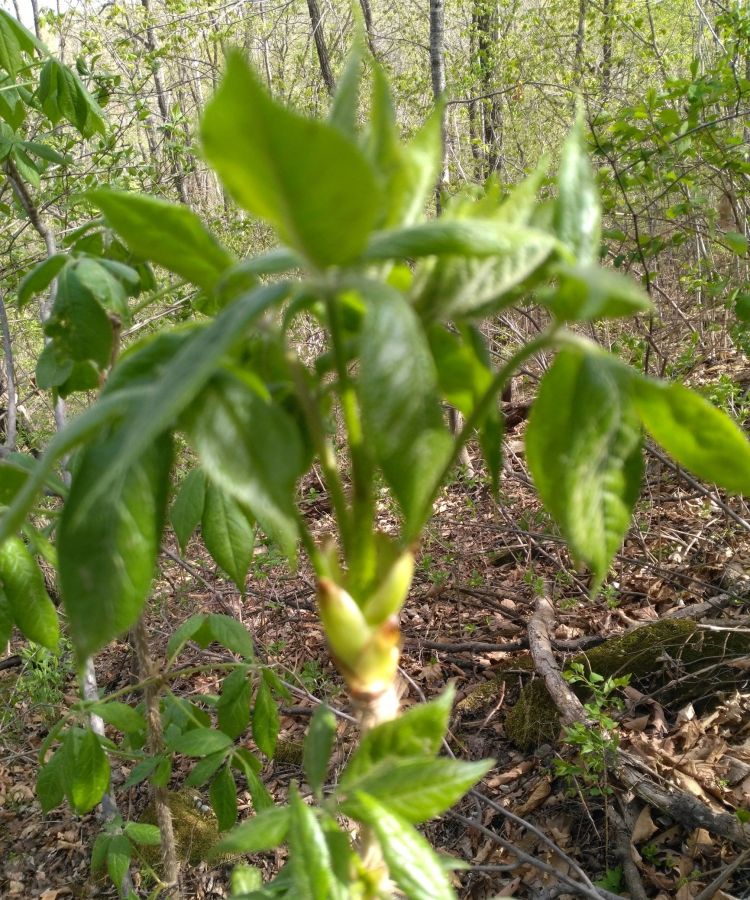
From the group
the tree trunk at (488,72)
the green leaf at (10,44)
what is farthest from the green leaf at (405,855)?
the tree trunk at (488,72)

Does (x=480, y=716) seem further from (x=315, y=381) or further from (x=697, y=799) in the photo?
(x=315, y=381)

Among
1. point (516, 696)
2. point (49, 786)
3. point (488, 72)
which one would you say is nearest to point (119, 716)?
point (49, 786)

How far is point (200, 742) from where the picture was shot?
1.69 meters

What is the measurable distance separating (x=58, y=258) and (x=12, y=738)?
12.2 feet

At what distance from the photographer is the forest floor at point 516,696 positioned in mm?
2342

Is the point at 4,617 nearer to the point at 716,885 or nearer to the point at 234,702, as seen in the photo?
the point at 234,702

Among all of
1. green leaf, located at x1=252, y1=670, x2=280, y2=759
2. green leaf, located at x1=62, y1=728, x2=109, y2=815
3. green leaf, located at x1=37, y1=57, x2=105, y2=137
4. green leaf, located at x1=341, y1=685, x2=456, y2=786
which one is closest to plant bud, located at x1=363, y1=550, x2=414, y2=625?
green leaf, located at x1=341, y1=685, x2=456, y2=786

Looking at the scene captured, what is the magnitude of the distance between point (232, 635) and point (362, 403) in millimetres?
1371

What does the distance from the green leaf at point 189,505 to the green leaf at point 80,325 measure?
334 mm

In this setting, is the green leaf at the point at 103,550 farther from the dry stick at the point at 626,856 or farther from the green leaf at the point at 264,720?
the dry stick at the point at 626,856

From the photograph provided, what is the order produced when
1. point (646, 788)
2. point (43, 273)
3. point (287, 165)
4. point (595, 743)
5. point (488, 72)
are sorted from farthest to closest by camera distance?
point (488, 72)
point (646, 788)
point (595, 743)
point (43, 273)
point (287, 165)

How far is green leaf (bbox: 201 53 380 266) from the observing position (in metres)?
0.39

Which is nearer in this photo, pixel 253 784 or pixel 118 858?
pixel 253 784

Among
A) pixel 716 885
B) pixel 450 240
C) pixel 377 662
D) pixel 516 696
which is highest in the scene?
→ pixel 450 240
